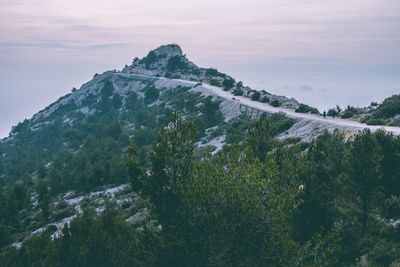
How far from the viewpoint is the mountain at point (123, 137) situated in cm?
3822

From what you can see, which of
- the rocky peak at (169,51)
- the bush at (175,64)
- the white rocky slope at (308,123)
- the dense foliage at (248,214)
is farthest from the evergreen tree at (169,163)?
the rocky peak at (169,51)

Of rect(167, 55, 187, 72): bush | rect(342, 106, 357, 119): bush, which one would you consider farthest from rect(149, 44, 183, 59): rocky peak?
rect(342, 106, 357, 119): bush

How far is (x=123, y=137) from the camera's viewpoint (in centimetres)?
8075

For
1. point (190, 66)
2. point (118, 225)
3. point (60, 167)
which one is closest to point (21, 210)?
point (60, 167)

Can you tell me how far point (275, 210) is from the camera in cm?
1692

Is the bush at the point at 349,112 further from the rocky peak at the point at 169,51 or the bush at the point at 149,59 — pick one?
the bush at the point at 149,59

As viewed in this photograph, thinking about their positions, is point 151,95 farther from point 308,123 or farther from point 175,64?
point 308,123

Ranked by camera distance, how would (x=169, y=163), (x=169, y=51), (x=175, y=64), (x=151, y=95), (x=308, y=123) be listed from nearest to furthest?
(x=169, y=163), (x=308, y=123), (x=151, y=95), (x=175, y=64), (x=169, y=51)

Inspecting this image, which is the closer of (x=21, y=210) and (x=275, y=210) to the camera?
(x=275, y=210)

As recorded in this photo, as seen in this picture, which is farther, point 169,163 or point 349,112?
point 349,112

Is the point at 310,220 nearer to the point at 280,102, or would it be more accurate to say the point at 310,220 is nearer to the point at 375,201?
Result: the point at 375,201

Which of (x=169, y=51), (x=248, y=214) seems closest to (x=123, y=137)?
(x=248, y=214)

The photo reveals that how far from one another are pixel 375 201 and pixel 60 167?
223 feet

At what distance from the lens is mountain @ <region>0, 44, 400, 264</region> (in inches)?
1505
